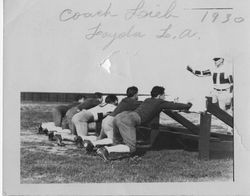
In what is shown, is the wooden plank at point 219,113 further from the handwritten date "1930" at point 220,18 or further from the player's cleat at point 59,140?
the player's cleat at point 59,140

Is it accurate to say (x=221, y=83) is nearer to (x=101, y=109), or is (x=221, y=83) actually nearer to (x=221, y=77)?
(x=221, y=77)

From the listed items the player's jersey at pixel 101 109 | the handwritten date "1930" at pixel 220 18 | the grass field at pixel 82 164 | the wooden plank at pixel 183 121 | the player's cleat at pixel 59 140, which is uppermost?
the handwritten date "1930" at pixel 220 18

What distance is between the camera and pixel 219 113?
61 centimetres

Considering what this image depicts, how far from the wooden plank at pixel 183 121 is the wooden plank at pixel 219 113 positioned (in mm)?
35

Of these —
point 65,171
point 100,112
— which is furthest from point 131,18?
point 65,171

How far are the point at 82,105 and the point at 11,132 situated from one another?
0.37 feet

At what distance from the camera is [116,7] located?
607 millimetres

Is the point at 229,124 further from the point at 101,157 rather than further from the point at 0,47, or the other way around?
the point at 0,47

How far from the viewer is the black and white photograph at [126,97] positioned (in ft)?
1.95

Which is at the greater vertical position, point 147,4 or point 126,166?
point 147,4

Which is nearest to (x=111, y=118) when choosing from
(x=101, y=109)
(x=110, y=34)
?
(x=101, y=109)

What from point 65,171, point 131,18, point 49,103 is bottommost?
point 65,171

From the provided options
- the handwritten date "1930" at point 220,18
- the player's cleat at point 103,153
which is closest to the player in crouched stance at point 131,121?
the player's cleat at point 103,153

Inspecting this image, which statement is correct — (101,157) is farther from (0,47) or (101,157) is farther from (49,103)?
(0,47)
